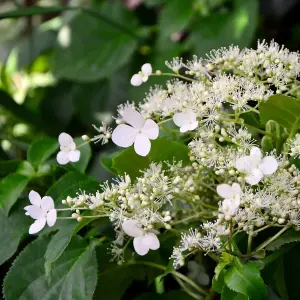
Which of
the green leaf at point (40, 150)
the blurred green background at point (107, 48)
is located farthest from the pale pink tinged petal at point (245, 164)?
the blurred green background at point (107, 48)

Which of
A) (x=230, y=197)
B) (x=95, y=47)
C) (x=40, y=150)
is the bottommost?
(x=95, y=47)

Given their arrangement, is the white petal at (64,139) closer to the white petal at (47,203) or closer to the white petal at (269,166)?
the white petal at (47,203)

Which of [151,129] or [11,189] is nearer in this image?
[151,129]

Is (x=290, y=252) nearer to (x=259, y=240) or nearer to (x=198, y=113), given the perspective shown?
(x=259, y=240)

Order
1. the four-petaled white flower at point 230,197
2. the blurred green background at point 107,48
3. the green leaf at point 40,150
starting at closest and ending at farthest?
the four-petaled white flower at point 230,197 → the green leaf at point 40,150 → the blurred green background at point 107,48

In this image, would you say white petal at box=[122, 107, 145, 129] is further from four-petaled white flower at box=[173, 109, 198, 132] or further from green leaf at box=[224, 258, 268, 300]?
green leaf at box=[224, 258, 268, 300]

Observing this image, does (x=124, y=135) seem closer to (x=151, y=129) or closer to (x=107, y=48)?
(x=151, y=129)

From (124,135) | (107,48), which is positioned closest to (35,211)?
(124,135)

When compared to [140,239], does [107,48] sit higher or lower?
lower
